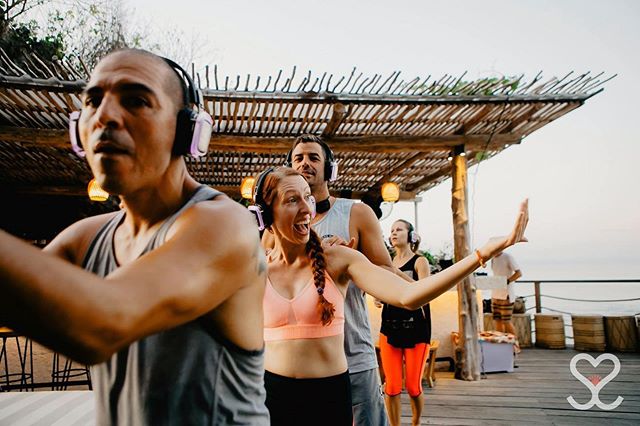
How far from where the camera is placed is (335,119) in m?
6.32

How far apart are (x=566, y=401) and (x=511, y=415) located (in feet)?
3.90

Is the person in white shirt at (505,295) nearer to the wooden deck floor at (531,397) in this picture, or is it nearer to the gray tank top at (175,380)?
the wooden deck floor at (531,397)

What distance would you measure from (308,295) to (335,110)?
4274 mm

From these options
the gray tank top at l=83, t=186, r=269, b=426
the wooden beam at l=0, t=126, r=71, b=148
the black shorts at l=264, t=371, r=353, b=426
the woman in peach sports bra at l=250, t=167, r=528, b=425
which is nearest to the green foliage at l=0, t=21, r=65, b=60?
the wooden beam at l=0, t=126, r=71, b=148

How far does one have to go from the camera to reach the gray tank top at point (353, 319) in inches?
98.7

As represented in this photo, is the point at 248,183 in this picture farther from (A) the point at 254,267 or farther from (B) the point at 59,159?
(A) the point at 254,267

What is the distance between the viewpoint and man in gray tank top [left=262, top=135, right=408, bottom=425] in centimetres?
248

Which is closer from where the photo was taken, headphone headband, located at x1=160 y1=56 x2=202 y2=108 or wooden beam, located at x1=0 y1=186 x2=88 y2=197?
headphone headband, located at x1=160 y1=56 x2=202 y2=108

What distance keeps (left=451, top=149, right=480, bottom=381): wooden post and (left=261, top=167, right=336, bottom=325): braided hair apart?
17.5 feet

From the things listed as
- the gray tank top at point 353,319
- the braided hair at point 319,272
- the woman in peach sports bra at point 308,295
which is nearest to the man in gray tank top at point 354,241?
the gray tank top at point 353,319

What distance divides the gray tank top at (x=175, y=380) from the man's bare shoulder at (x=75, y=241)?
1.16 ft

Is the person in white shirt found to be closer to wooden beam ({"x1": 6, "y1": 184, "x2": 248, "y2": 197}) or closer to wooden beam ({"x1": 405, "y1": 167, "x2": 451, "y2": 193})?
wooden beam ({"x1": 405, "y1": 167, "x2": 451, "y2": 193})

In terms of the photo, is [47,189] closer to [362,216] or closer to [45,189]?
[45,189]

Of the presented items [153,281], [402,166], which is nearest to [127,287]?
[153,281]
